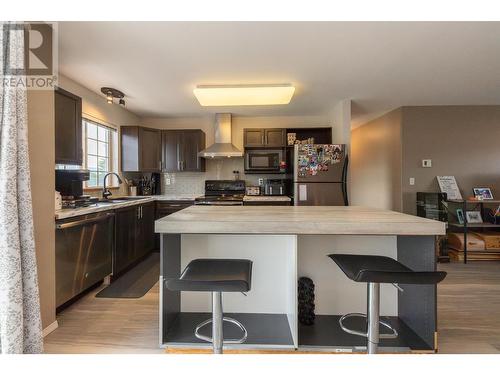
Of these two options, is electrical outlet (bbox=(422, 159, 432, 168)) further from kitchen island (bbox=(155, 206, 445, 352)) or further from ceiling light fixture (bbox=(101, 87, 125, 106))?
ceiling light fixture (bbox=(101, 87, 125, 106))

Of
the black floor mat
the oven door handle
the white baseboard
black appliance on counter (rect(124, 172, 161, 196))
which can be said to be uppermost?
black appliance on counter (rect(124, 172, 161, 196))

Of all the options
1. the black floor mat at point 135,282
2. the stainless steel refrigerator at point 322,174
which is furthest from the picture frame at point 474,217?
the black floor mat at point 135,282

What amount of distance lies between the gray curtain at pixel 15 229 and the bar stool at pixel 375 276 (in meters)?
1.79

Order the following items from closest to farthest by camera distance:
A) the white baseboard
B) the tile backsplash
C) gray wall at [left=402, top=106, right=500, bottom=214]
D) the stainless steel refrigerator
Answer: the white baseboard
the stainless steel refrigerator
gray wall at [left=402, top=106, right=500, bottom=214]
the tile backsplash

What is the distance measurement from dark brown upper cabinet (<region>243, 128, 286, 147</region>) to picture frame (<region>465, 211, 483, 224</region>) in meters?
3.08

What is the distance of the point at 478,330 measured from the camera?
6.35ft

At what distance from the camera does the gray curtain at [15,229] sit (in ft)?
4.42

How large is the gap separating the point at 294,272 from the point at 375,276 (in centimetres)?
45

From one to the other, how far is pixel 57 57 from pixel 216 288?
2.80 meters

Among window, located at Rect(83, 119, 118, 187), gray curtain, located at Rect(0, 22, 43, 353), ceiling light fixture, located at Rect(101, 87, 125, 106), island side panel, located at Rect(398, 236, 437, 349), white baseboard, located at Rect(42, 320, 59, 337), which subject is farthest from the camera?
window, located at Rect(83, 119, 118, 187)

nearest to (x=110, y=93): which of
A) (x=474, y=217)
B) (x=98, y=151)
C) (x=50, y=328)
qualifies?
(x=98, y=151)

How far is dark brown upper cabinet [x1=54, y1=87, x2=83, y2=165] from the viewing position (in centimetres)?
226

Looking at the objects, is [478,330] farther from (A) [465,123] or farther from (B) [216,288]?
(A) [465,123]

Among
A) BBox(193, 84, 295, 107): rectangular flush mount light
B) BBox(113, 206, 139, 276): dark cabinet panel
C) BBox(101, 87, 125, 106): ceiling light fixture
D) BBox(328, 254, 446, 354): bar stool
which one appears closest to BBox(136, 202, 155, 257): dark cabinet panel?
BBox(113, 206, 139, 276): dark cabinet panel
